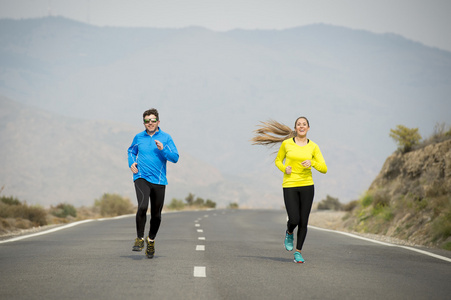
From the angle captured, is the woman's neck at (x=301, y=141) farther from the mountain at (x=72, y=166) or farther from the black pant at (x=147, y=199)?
the mountain at (x=72, y=166)

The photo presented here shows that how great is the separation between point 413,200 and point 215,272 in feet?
41.0

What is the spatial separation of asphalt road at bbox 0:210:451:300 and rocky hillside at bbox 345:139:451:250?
365 centimetres

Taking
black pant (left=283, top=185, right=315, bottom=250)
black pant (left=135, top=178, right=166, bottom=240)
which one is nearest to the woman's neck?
black pant (left=283, top=185, right=315, bottom=250)

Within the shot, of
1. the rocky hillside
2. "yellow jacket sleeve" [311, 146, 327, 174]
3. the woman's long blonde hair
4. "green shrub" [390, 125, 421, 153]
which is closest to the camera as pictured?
"yellow jacket sleeve" [311, 146, 327, 174]

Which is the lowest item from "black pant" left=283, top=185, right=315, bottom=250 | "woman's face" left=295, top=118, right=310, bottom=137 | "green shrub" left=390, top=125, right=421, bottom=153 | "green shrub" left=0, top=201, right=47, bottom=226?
"green shrub" left=0, top=201, right=47, bottom=226

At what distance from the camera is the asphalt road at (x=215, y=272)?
303 inches

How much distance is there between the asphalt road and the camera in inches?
303

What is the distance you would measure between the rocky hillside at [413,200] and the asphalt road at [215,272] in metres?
3.65

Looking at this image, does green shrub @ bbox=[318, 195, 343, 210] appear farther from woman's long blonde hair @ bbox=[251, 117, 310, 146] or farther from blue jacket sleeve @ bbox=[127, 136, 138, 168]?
blue jacket sleeve @ bbox=[127, 136, 138, 168]

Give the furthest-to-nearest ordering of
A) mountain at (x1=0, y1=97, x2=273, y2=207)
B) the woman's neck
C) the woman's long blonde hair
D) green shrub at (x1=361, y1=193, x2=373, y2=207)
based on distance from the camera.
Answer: mountain at (x1=0, y1=97, x2=273, y2=207) → green shrub at (x1=361, y1=193, x2=373, y2=207) → the woman's long blonde hair → the woman's neck

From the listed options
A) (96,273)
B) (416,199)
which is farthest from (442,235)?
(96,273)

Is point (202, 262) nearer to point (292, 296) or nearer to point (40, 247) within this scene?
point (292, 296)

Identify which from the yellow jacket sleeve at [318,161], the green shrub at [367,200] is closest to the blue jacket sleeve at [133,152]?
the yellow jacket sleeve at [318,161]

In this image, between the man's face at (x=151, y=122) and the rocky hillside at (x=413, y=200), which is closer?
the man's face at (x=151, y=122)
